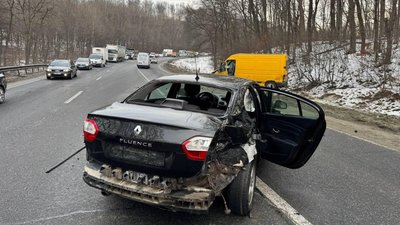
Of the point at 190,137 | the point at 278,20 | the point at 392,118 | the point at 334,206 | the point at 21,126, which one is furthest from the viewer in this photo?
the point at 278,20

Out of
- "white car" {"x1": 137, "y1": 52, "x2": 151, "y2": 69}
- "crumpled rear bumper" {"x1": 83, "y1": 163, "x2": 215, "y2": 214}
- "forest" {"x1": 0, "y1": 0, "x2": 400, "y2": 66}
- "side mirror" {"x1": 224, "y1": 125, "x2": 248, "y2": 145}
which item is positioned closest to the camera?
"crumpled rear bumper" {"x1": 83, "y1": 163, "x2": 215, "y2": 214}

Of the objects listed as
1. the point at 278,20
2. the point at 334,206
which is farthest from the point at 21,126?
the point at 278,20

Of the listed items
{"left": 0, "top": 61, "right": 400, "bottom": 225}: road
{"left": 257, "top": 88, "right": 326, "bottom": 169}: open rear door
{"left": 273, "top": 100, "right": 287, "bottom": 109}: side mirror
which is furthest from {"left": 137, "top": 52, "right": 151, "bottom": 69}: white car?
{"left": 257, "top": 88, "right": 326, "bottom": 169}: open rear door

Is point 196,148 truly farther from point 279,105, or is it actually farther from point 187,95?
point 279,105

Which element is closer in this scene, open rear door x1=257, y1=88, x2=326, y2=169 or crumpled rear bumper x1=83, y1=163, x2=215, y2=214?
crumpled rear bumper x1=83, y1=163, x2=215, y2=214

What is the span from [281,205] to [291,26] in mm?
28035

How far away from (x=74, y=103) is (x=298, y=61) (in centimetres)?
1702

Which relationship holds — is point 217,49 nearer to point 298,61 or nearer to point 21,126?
Result: point 298,61

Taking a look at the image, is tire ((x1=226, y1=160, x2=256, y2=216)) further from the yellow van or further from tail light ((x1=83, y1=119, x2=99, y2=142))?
the yellow van

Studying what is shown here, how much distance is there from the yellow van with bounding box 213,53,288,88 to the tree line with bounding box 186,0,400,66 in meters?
3.39

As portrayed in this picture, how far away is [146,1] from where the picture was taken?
462 ft

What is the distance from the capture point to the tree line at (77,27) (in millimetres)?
46156

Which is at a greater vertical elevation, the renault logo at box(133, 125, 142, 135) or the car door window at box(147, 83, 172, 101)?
the car door window at box(147, 83, 172, 101)

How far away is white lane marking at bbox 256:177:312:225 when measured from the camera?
138 inches
